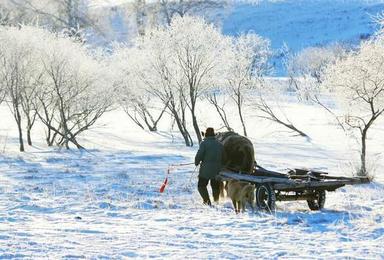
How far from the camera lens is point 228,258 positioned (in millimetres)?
6730

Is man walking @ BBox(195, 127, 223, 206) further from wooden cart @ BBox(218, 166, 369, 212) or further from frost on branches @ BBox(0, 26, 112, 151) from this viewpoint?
frost on branches @ BBox(0, 26, 112, 151)

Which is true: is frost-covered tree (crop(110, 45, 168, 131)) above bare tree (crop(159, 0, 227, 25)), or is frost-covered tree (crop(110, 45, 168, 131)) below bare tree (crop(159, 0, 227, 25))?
below

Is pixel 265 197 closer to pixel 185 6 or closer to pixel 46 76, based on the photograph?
pixel 46 76

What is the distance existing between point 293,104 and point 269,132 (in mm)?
16428

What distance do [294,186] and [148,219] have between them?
263cm

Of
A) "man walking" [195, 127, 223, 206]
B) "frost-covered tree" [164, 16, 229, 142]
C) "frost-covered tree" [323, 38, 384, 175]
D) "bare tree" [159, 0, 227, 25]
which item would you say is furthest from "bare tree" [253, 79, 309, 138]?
"man walking" [195, 127, 223, 206]

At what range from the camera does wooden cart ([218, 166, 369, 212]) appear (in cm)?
1027

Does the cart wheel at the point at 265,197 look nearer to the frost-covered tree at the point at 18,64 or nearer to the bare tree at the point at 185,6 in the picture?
the frost-covered tree at the point at 18,64

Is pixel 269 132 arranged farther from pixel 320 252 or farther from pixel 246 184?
pixel 320 252

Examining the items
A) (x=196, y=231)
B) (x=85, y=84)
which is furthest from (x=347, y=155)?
(x=196, y=231)

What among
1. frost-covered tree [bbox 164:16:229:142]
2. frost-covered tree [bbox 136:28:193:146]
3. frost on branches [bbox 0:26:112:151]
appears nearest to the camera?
frost on branches [bbox 0:26:112:151]

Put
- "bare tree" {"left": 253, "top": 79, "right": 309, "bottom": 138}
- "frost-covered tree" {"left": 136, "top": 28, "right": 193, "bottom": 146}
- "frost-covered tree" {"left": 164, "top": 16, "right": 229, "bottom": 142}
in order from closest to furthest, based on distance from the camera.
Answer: "frost-covered tree" {"left": 164, "top": 16, "right": 229, "bottom": 142} → "frost-covered tree" {"left": 136, "top": 28, "right": 193, "bottom": 146} → "bare tree" {"left": 253, "top": 79, "right": 309, "bottom": 138}

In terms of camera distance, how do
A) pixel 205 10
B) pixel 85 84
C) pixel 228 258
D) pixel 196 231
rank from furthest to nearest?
pixel 205 10 → pixel 85 84 → pixel 196 231 → pixel 228 258

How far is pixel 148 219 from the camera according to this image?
9.42 metres
